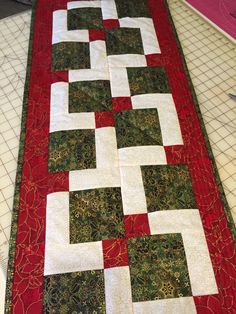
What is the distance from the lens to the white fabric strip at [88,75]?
4.16ft

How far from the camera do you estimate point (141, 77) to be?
128cm

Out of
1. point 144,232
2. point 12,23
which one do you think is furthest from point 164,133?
point 12,23

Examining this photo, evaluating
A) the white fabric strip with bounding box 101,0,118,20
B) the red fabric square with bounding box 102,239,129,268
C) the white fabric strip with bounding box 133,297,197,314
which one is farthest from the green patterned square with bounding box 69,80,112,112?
the white fabric strip with bounding box 133,297,197,314

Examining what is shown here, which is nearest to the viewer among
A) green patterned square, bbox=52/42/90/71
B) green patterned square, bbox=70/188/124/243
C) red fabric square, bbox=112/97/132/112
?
green patterned square, bbox=70/188/124/243

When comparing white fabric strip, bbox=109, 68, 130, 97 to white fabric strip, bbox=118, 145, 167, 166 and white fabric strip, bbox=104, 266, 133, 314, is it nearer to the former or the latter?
white fabric strip, bbox=118, 145, 167, 166

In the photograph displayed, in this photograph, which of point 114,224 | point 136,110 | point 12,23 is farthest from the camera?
point 12,23

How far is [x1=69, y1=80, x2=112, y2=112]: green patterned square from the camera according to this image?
46.9 inches

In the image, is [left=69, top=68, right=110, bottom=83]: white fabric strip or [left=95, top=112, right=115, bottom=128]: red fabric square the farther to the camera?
[left=69, top=68, right=110, bottom=83]: white fabric strip

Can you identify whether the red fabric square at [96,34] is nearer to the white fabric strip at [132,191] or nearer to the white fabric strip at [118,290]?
the white fabric strip at [132,191]

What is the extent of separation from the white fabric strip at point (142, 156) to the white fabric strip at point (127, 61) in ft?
1.28

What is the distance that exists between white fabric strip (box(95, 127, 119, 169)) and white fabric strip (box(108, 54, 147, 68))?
1.03 feet

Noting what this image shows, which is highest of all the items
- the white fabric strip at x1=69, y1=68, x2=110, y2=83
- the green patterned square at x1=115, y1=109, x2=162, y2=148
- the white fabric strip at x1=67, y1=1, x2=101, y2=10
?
the white fabric strip at x1=67, y1=1, x2=101, y2=10

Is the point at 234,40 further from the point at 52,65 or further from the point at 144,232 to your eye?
the point at 144,232

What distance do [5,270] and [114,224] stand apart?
32 centimetres
